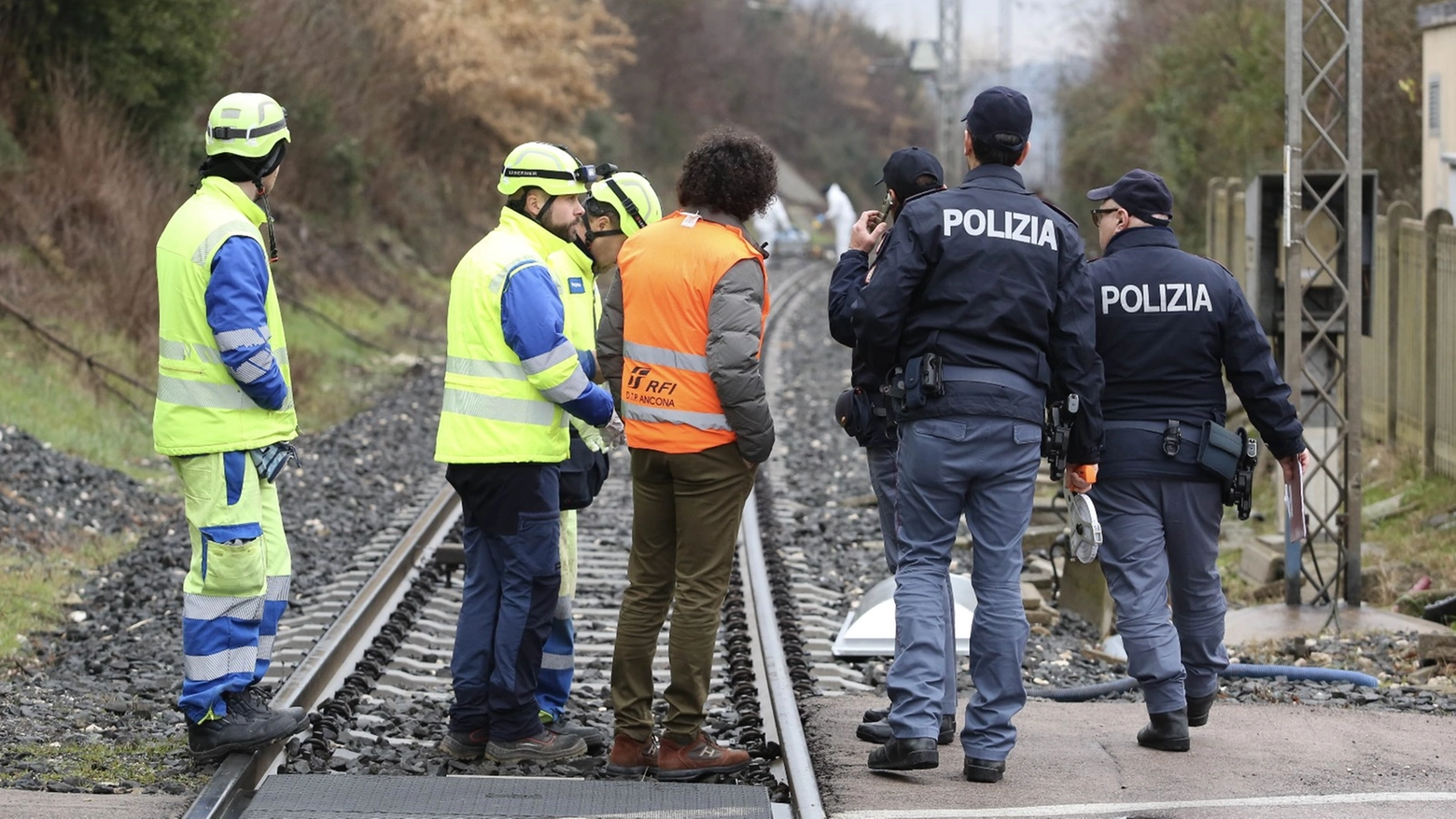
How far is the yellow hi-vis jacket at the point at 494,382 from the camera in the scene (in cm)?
618

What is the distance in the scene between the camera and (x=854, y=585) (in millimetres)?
10234

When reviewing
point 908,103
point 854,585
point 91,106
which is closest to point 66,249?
point 91,106

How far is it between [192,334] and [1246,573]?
24.8 ft

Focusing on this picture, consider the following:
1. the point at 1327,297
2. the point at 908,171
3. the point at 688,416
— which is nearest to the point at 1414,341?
the point at 1327,297

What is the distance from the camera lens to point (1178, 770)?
6289 millimetres

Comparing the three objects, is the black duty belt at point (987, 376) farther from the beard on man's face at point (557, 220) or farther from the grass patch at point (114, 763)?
the grass patch at point (114, 763)

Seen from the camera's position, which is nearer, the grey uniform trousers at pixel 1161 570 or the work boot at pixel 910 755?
the work boot at pixel 910 755

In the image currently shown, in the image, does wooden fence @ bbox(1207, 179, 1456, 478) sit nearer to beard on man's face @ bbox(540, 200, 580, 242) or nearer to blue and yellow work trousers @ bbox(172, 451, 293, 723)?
beard on man's face @ bbox(540, 200, 580, 242)

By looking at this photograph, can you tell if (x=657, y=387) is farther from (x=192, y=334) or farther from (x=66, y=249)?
(x=66, y=249)

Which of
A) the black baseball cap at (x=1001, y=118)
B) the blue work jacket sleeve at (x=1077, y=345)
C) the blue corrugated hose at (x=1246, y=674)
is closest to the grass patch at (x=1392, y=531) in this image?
the blue corrugated hose at (x=1246, y=674)

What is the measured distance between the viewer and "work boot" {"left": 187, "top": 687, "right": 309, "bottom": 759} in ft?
19.9

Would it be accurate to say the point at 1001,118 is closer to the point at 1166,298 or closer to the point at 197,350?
the point at 1166,298

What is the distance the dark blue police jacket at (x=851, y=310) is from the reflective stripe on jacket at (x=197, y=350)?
6.27 ft

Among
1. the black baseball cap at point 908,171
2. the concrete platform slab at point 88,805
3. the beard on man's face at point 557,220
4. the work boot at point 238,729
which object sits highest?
the black baseball cap at point 908,171
